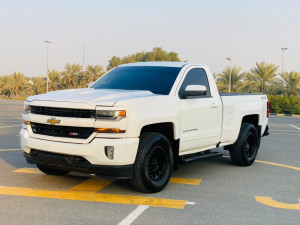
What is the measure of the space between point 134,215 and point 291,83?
119ft

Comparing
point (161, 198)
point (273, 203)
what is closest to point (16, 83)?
point (161, 198)

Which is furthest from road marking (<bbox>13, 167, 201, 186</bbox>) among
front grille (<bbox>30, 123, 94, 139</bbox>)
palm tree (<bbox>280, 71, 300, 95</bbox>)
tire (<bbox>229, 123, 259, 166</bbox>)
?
palm tree (<bbox>280, 71, 300, 95</bbox>)

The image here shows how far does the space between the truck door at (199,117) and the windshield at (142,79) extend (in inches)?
9.5

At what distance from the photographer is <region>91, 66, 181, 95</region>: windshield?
6.42m

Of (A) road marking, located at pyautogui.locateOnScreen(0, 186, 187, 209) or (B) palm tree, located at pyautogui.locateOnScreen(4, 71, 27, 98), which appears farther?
(B) palm tree, located at pyautogui.locateOnScreen(4, 71, 27, 98)

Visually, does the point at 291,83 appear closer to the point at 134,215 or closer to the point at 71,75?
the point at 71,75

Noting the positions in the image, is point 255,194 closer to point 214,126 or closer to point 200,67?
point 214,126

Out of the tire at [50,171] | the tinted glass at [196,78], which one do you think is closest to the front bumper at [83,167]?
the tire at [50,171]

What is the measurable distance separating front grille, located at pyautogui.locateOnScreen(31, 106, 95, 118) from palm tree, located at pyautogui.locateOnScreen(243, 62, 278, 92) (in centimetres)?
3750

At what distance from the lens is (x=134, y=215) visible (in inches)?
182

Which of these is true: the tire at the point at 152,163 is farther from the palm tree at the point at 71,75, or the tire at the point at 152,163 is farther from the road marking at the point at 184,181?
the palm tree at the point at 71,75

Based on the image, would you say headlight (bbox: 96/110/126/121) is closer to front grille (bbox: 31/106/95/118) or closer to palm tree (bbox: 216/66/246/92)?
front grille (bbox: 31/106/95/118)

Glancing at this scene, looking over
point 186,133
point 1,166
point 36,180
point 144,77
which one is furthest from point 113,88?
point 1,166

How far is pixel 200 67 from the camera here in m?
7.20
